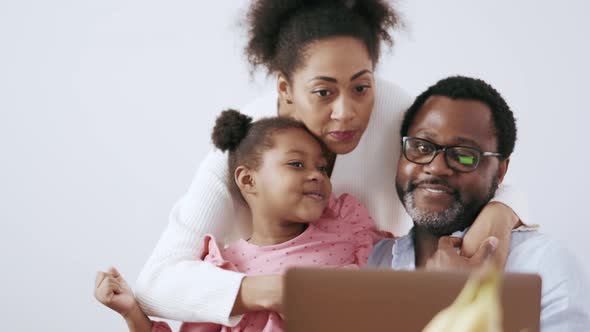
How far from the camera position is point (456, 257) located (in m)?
1.65

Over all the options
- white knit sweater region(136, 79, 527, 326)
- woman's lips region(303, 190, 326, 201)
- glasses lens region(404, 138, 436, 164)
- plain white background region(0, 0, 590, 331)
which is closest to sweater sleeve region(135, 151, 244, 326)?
white knit sweater region(136, 79, 527, 326)

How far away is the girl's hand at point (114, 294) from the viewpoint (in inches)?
74.0

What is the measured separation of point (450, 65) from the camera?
3525 mm

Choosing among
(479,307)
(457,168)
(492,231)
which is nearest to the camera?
(479,307)

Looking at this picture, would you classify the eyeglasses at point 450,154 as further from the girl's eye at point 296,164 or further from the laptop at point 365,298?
the laptop at point 365,298

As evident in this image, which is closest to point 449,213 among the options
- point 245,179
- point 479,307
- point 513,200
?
point 513,200

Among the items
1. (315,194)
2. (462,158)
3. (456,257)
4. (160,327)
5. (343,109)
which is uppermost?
(343,109)

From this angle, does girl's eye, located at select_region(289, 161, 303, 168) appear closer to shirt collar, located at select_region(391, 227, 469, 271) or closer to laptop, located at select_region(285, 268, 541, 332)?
shirt collar, located at select_region(391, 227, 469, 271)

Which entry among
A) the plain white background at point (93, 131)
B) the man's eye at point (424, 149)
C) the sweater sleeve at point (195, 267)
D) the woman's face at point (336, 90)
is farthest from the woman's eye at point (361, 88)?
the plain white background at point (93, 131)

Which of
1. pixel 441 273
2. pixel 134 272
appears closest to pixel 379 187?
pixel 441 273

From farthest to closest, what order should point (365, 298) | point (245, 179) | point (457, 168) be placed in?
point (245, 179) < point (457, 168) < point (365, 298)

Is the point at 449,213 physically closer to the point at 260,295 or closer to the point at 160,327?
the point at 260,295

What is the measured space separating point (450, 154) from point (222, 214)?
64 centimetres

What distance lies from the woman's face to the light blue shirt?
477 millimetres
